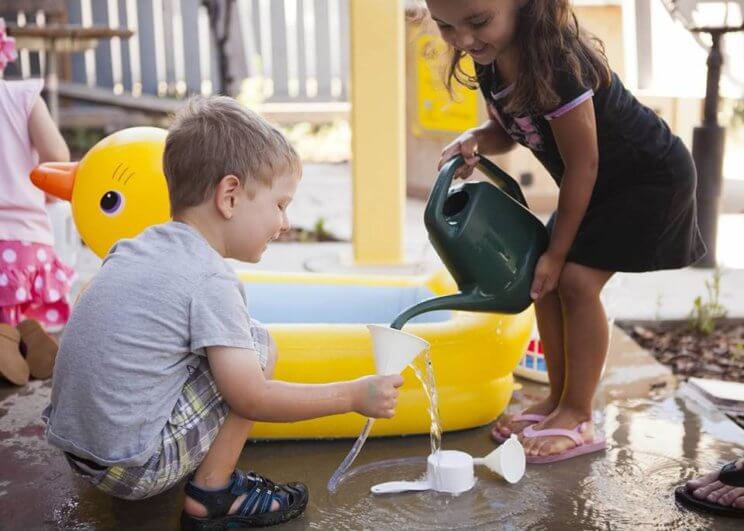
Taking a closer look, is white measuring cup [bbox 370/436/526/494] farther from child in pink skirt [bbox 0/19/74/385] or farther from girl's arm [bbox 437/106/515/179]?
child in pink skirt [bbox 0/19/74/385]

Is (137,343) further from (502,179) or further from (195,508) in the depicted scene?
(502,179)

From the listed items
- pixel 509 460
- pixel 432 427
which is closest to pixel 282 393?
pixel 432 427

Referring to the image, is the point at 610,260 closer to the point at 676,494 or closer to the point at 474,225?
the point at 474,225

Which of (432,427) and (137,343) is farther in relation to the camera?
(432,427)

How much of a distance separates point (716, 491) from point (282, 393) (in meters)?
0.91

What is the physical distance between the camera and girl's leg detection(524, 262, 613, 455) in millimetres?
2170

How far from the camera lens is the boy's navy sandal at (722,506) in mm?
1905

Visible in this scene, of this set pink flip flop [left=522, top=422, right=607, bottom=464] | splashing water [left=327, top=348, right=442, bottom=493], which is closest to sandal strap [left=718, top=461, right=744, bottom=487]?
pink flip flop [left=522, top=422, right=607, bottom=464]

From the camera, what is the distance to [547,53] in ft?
6.43

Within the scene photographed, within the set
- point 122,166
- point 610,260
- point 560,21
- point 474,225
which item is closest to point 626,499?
point 610,260

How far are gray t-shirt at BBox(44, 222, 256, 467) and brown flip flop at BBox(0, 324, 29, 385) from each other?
103 centimetres

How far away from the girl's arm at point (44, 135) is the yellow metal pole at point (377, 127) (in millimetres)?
1499

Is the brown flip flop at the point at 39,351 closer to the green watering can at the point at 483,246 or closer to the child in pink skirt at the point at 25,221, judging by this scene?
the child in pink skirt at the point at 25,221

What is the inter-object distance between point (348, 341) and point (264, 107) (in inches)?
259
